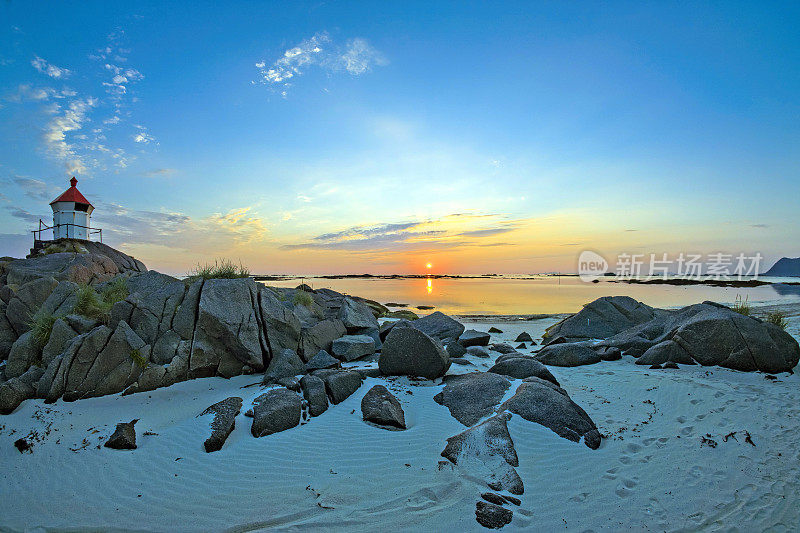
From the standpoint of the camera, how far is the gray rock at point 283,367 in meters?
9.86

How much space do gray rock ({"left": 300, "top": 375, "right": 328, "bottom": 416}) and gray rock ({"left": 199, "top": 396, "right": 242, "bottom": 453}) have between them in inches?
55.1

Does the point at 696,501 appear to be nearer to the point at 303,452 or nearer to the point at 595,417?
the point at 595,417

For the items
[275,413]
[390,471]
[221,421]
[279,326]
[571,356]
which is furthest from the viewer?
[571,356]

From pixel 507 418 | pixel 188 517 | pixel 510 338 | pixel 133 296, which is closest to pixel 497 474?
pixel 507 418

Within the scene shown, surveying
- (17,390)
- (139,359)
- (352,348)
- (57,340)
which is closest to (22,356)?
(57,340)

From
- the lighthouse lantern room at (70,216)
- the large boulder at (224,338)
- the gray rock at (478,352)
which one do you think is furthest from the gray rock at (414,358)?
the lighthouse lantern room at (70,216)

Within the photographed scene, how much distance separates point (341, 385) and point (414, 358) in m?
2.33

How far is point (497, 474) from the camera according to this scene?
578cm

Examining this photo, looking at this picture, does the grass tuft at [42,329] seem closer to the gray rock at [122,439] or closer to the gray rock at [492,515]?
the gray rock at [122,439]

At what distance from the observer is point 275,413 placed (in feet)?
24.5

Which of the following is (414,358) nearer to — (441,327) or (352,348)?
(352,348)

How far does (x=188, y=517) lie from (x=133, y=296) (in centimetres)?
805

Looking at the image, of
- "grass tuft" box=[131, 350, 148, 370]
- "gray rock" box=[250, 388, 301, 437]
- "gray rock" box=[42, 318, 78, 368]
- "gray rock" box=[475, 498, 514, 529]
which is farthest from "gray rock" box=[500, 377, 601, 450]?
"gray rock" box=[42, 318, 78, 368]

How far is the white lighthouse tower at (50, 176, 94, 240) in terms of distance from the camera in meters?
34.8
